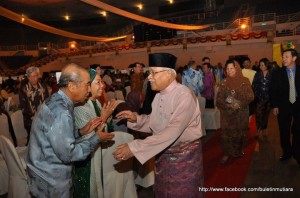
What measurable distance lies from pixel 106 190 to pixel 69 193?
0.90 metres

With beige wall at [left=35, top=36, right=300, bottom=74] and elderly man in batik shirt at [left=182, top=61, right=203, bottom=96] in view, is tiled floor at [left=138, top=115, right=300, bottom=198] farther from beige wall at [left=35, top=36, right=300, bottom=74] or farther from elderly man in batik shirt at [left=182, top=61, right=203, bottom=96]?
beige wall at [left=35, top=36, right=300, bottom=74]

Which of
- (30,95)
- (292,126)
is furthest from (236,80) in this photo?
(30,95)

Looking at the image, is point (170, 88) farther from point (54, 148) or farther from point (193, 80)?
point (193, 80)

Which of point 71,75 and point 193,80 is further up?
point 71,75

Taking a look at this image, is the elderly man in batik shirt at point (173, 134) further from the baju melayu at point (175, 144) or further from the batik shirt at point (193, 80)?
the batik shirt at point (193, 80)

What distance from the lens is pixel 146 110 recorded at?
3.54 meters

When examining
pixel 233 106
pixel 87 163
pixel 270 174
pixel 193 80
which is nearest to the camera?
pixel 87 163

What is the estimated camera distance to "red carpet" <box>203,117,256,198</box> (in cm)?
338

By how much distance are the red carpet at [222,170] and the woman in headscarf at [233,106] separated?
0.15 meters

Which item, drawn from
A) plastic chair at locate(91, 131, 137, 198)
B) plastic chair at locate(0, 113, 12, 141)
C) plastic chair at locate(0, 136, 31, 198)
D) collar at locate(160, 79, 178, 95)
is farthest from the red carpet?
plastic chair at locate(0, 113, 12, 141)

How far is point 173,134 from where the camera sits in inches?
70.8

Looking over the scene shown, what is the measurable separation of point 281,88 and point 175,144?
2.51 metres

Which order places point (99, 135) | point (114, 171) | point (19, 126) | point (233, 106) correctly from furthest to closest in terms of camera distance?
point (19, 126) → point (233, 106) → point (114, 171) → point (99, 135)

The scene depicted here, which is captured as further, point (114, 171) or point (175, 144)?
point (114, 171)
